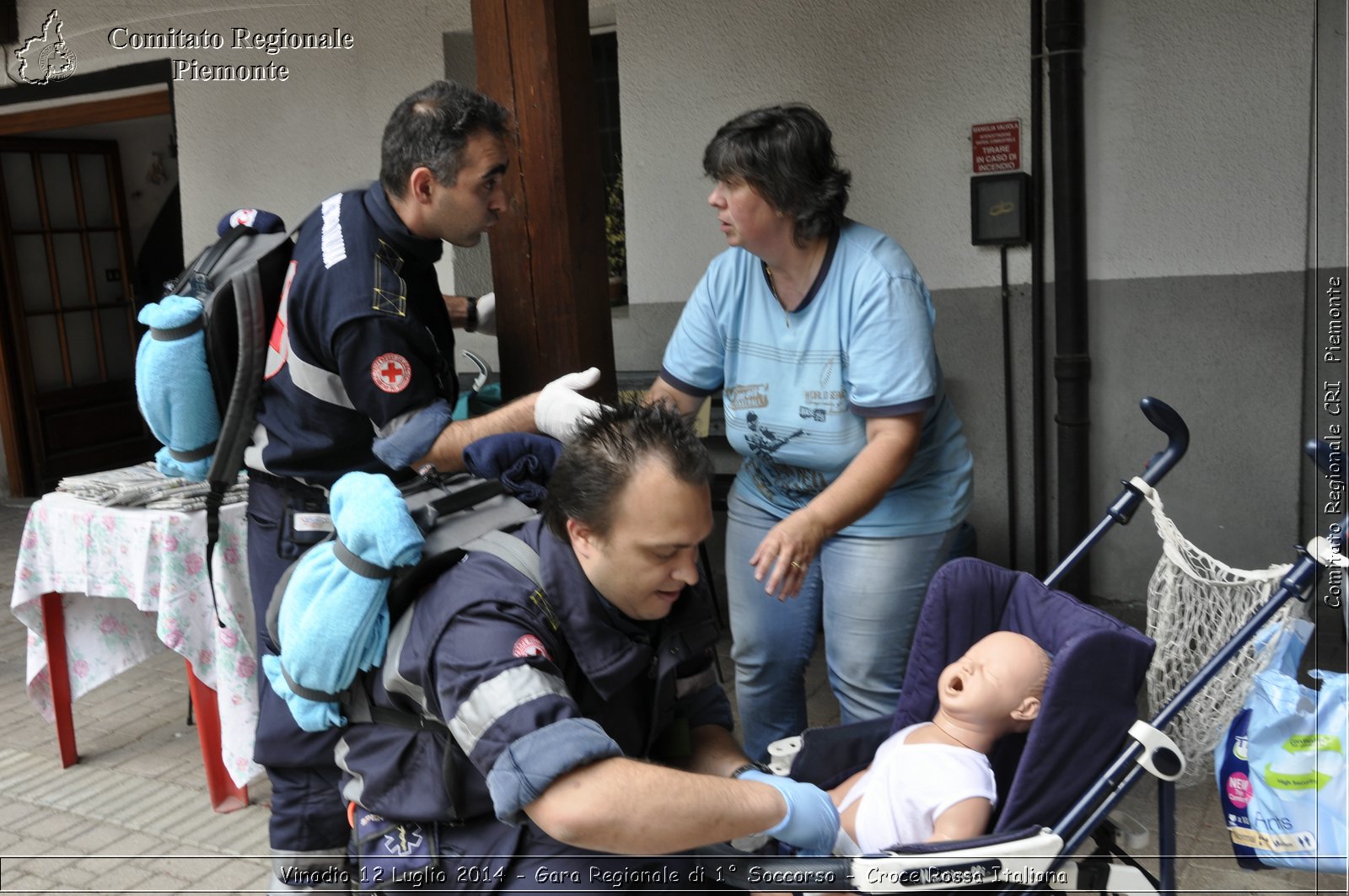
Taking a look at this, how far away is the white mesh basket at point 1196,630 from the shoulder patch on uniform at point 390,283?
1445mm

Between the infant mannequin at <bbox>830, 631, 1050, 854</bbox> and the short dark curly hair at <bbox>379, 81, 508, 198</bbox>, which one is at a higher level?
the short dark curly hair at <bbox>379, 81, 508, 198</bbox>

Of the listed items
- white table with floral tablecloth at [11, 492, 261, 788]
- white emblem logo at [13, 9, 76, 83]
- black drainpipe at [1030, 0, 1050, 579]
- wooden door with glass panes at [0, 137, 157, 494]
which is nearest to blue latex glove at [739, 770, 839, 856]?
white table with floral tablecloth at [11, 492, 261, 788]

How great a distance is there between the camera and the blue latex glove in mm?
1652

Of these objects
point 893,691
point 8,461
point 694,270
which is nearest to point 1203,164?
point 694,270

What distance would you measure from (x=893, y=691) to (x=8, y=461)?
7255mm

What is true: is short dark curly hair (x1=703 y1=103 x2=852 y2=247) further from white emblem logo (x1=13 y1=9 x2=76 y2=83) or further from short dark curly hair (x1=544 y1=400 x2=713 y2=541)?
white emblem logo (x1=13 y1=9 x2=76 y2=83)

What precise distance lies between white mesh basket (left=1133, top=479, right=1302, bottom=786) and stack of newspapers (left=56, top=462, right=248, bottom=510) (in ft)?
8.39

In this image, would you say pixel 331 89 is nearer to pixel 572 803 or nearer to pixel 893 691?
pixel 893 691

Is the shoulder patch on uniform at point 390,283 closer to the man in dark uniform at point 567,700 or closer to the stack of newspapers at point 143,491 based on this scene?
the man in dark uniform at point 567,700

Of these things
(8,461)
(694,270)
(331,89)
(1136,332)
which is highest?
(331,89)

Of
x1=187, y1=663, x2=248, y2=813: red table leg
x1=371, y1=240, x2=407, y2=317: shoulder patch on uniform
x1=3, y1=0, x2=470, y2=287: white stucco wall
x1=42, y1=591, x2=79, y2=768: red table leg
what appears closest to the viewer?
x1=371, y1=240, x2=407, y2=317: shoulder patch on uniform

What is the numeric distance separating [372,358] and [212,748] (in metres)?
1.97

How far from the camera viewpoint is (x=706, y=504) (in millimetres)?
1659

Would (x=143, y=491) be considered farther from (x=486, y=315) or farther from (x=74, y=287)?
(x=74, y=287)
